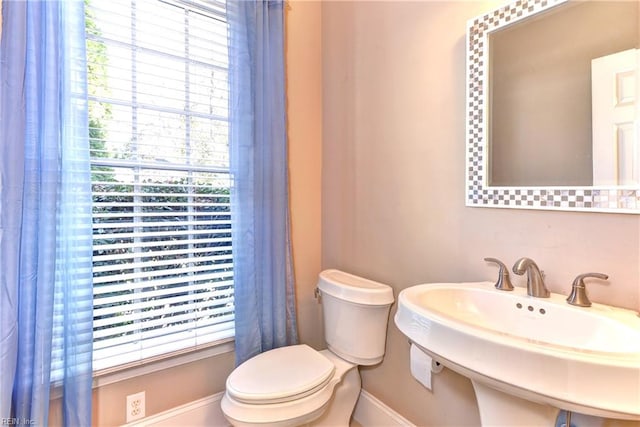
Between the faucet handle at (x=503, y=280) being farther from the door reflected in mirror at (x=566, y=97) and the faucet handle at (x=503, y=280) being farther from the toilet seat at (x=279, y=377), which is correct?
the toilet seat at (x=279, y=377)

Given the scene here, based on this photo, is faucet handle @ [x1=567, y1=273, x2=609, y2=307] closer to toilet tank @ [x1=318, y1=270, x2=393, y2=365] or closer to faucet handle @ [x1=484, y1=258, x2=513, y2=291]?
faucet handle @ [x1=484, y1=258, x2=513, y2=291]

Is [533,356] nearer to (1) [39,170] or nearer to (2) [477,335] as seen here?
(2) [477,335]

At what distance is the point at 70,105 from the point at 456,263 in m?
1.61

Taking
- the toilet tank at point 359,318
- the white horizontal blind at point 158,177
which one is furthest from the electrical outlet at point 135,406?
the toilet tank at point 359,318

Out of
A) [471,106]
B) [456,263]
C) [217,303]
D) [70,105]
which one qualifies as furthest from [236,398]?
[471,106]

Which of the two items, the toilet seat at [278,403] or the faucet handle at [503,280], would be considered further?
the toilet seat at [278,403]

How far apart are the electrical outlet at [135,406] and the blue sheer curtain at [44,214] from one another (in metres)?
0.21

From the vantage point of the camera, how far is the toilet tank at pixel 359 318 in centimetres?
145

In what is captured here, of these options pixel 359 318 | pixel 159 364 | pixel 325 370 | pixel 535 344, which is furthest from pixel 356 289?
pixel 159 364

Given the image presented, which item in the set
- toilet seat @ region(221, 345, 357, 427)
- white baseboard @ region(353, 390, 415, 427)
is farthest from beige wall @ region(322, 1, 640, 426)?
toilet seat @ region(221, 345, 357, 427)

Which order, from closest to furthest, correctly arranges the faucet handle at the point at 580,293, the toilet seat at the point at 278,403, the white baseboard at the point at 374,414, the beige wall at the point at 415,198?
the faucet handle at the point at 580,293
the beige wall at the point at 415,198
the toilet seat at the point at 278,403
the white baseboard at the point at 374,414

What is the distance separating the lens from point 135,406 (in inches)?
54.8

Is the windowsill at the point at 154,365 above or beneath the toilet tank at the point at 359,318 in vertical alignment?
beneath

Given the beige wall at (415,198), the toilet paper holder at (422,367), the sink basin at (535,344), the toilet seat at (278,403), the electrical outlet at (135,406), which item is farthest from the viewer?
the electrical outlet at (135,406)
